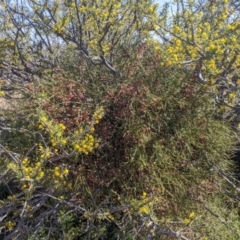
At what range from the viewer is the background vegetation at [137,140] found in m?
3.86

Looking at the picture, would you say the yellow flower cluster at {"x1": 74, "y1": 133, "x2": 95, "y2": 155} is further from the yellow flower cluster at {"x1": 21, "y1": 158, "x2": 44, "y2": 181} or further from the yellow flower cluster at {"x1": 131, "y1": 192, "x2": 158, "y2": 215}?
the yellow flower cluster at {"x1": 131, "y1": 192, "x2": 158, "y2": 215}

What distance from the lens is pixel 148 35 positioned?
4809mm

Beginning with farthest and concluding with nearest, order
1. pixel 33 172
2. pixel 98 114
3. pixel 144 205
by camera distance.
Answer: pixel 98 114, pixel 144 205, pixel 33 172

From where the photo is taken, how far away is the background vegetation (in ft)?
12.7

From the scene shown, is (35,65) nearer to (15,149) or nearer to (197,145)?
(15,149)

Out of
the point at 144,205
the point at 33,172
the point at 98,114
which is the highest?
the point at 98,114

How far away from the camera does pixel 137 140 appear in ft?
13.1

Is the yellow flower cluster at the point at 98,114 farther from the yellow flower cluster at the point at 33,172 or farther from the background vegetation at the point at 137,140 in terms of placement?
the yellow flower cluster at the point at 33,172

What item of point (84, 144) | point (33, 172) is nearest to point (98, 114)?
point (84, 144)

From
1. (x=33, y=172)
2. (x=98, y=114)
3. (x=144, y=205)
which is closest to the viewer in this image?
(x=33, y=172)

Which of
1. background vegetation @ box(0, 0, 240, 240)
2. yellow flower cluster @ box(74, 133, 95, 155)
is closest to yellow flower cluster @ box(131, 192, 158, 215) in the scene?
background vegetation @ box(0, 0, 240, 240)

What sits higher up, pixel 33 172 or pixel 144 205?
pixel 33 172

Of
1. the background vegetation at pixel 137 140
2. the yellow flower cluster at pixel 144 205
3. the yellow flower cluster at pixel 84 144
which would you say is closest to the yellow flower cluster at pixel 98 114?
the background vegetation at pixel 137 140

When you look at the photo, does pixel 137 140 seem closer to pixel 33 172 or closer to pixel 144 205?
pixel 144 205
